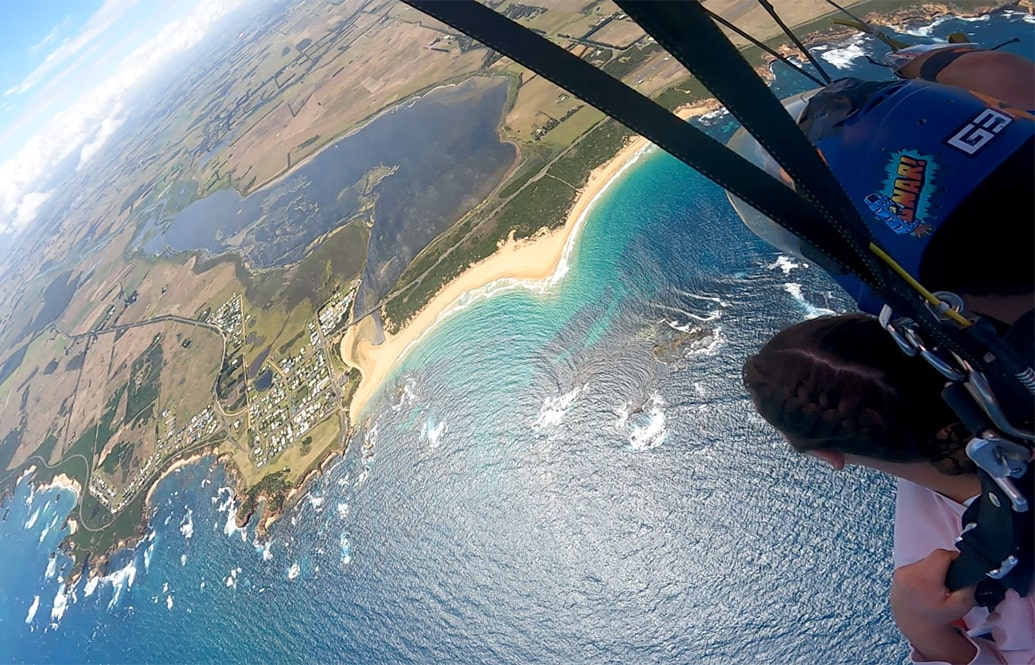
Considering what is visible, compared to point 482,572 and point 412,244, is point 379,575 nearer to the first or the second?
point 482,572

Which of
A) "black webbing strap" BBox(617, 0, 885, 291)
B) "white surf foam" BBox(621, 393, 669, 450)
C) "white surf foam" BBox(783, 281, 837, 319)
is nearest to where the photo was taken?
"black webbing strap" BBox(617, 0, 885, 291)

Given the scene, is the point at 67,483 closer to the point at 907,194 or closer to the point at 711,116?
the point at 711,116

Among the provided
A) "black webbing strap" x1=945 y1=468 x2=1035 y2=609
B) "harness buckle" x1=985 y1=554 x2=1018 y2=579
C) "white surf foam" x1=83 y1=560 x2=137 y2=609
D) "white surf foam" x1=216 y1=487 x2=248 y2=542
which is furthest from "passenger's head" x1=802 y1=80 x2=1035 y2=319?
"white surf foam" x1=83 y1=560 x2=137 y2=609

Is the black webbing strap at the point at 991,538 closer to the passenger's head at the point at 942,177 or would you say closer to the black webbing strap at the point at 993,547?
Answer: the black webbing strap at the point at 993,547

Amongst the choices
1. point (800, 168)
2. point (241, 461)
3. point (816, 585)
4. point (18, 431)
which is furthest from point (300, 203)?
point (800, 168)

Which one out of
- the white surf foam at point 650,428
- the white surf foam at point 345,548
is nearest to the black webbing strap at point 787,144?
the white surf foam at point 650,428

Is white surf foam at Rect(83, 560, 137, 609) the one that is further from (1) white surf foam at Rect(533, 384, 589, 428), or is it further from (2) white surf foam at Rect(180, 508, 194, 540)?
(1) white surf foam at Rect(533, 384, 589, 428)
